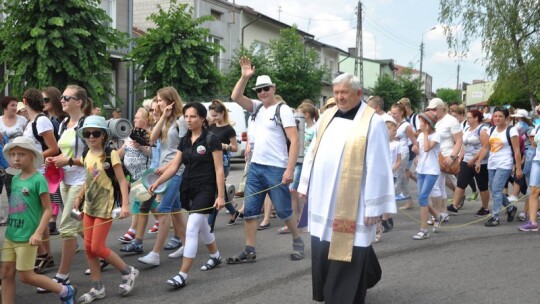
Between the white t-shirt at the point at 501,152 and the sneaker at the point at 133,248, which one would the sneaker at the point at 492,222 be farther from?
the sneaker at the point at 133,248

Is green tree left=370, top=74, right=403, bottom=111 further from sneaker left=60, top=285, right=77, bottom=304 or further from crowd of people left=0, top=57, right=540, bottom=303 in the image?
sneaker left=60, top=285, right=77, bottom=304

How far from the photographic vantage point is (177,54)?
19969mm

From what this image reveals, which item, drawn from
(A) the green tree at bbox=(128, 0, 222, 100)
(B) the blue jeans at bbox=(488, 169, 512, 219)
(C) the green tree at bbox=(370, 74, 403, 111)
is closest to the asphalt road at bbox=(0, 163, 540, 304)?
(B) the blue jeans at bbox=(488, 169, 512, 219)

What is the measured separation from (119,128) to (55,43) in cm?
815

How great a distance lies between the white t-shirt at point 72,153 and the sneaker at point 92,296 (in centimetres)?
113

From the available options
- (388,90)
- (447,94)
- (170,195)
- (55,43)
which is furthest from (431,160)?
(447,94)

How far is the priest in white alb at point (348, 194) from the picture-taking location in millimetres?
4332

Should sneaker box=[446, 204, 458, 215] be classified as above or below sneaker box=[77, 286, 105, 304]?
above

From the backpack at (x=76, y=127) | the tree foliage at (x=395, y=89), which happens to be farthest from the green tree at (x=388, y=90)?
the backpack at (x=76, y=127)

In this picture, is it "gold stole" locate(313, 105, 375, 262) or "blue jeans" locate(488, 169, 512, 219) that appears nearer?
"gold stole" locate(313, 105, 375, 262)

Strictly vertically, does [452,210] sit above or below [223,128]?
below

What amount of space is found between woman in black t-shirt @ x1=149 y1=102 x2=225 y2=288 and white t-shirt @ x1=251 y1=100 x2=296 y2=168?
0.79 metres

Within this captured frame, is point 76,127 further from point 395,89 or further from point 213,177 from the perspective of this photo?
point 395,89

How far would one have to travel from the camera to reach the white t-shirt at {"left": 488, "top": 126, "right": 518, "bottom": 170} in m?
8.88
